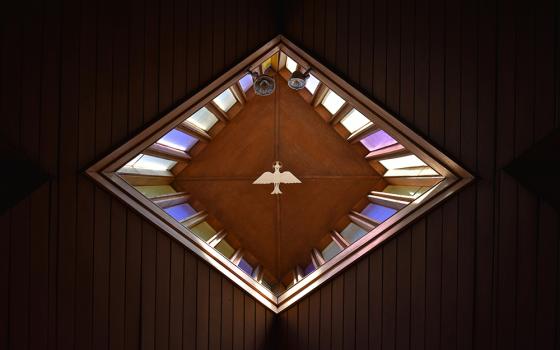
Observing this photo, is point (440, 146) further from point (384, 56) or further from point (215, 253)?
point (215, 253)

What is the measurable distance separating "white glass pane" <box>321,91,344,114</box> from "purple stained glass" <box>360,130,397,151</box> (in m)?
0.86

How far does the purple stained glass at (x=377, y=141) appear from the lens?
5309 mm

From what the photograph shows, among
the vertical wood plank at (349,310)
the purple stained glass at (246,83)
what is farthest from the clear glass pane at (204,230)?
the vertical wood plank at (349,310)

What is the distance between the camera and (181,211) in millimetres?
5867

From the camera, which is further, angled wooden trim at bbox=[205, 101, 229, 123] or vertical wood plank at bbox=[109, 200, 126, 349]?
angled wooden trim at bbox=[205, 101, 229, 123]

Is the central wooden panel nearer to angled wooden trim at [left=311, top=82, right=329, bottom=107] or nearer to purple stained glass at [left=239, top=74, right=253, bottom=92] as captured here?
angled wooden trim at [left=311, top=82, right=329, bottom=107]

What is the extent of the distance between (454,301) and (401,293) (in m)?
0.53

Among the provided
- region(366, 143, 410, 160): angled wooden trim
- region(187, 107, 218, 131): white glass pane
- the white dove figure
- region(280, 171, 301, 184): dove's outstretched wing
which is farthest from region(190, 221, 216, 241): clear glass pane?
region(366, 143, 410, 160): angled wooden trim

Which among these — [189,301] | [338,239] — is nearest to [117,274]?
[189,301]

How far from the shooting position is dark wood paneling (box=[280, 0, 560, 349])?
281 cm

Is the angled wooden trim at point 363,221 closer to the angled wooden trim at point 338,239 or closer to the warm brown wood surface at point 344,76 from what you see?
the angled wooden trim at point 338,239

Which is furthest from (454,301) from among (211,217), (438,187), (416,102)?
(211,217)

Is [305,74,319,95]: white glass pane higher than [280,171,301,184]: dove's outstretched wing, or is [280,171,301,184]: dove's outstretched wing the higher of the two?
[305,74,319,95]: white glass pane

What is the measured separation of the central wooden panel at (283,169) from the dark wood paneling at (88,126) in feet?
10.3
